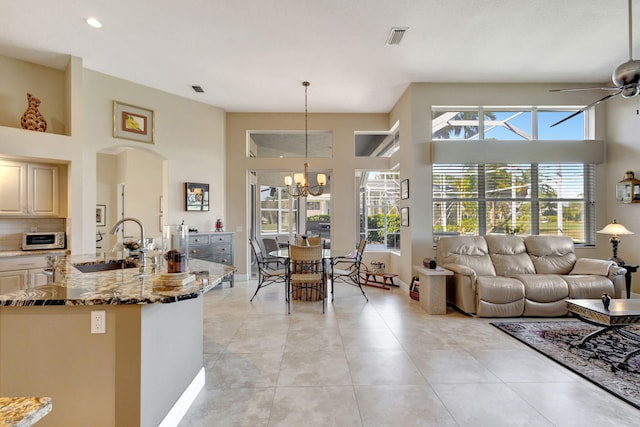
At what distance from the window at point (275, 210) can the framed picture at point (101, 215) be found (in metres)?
3.77

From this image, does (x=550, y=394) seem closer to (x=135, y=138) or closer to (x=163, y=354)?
(x=163, y=354)

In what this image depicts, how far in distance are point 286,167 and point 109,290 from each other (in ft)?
15.4

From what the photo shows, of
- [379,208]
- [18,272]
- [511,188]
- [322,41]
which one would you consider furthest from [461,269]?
[18,272]

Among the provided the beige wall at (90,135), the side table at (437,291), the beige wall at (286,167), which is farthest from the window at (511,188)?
the beige wall at (90,135)

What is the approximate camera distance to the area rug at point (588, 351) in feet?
7.51

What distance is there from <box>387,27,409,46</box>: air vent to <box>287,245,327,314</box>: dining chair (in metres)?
2.78

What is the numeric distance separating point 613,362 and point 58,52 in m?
7.11

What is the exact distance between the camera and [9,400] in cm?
77

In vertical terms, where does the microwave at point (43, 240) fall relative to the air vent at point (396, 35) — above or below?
below

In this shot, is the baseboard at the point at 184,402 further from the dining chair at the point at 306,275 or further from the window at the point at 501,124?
the window at the point at 501,124

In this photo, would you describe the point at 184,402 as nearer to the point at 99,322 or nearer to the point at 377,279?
the point at 99,322

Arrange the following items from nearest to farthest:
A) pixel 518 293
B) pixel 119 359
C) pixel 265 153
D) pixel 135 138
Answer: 1. pixel 119 359
2. pixel 518 293
3. pixel 135 138
4. pixel 265 153

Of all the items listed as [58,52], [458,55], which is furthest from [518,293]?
[58,52]

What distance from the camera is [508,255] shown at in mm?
4406
